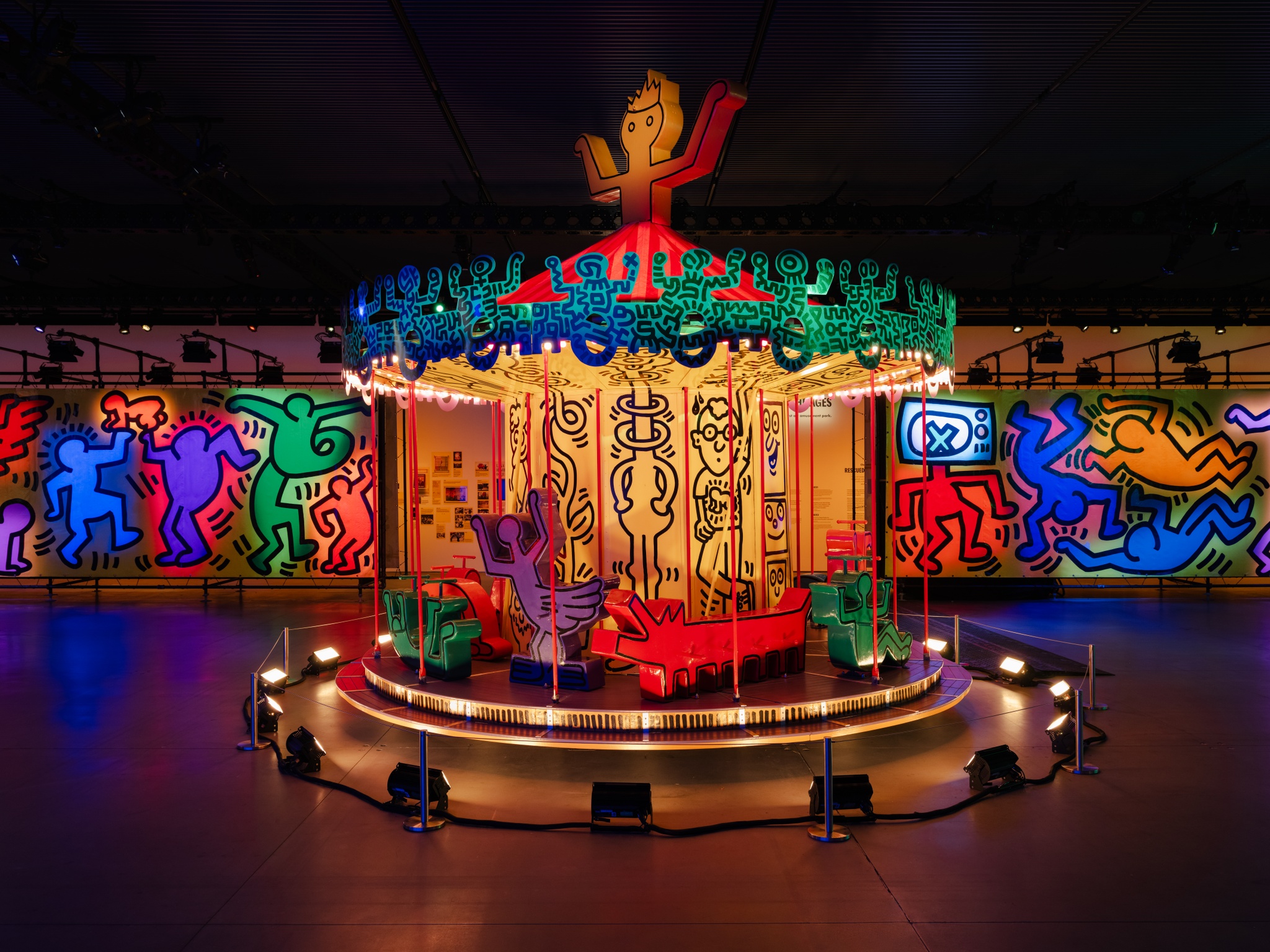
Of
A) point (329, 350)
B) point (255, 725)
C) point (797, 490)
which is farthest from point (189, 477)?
point (797, 490)

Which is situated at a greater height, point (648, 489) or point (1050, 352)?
point (1050, 352)

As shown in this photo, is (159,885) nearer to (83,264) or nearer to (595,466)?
(595,466)

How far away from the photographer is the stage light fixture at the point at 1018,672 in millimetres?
7305

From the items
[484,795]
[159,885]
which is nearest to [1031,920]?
[484,795]

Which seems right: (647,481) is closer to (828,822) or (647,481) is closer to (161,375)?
(828,822)

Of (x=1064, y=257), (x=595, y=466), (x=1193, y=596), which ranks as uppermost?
(x=1064, y=257)

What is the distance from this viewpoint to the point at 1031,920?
329 cm

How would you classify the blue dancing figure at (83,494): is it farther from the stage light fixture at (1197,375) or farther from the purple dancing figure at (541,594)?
the stage light fixture at (1197,375)

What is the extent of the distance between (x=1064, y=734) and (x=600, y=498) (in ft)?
13.0

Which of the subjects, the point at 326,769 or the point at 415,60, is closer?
the point at 326,769

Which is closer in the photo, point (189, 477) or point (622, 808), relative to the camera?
point (622, 808)

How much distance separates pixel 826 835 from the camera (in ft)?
13.4

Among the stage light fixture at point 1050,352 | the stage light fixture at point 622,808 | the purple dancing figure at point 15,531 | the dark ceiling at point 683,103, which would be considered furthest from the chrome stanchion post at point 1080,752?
the purple dancing figure at point 15,531

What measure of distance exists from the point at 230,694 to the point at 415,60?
19.5 ft
